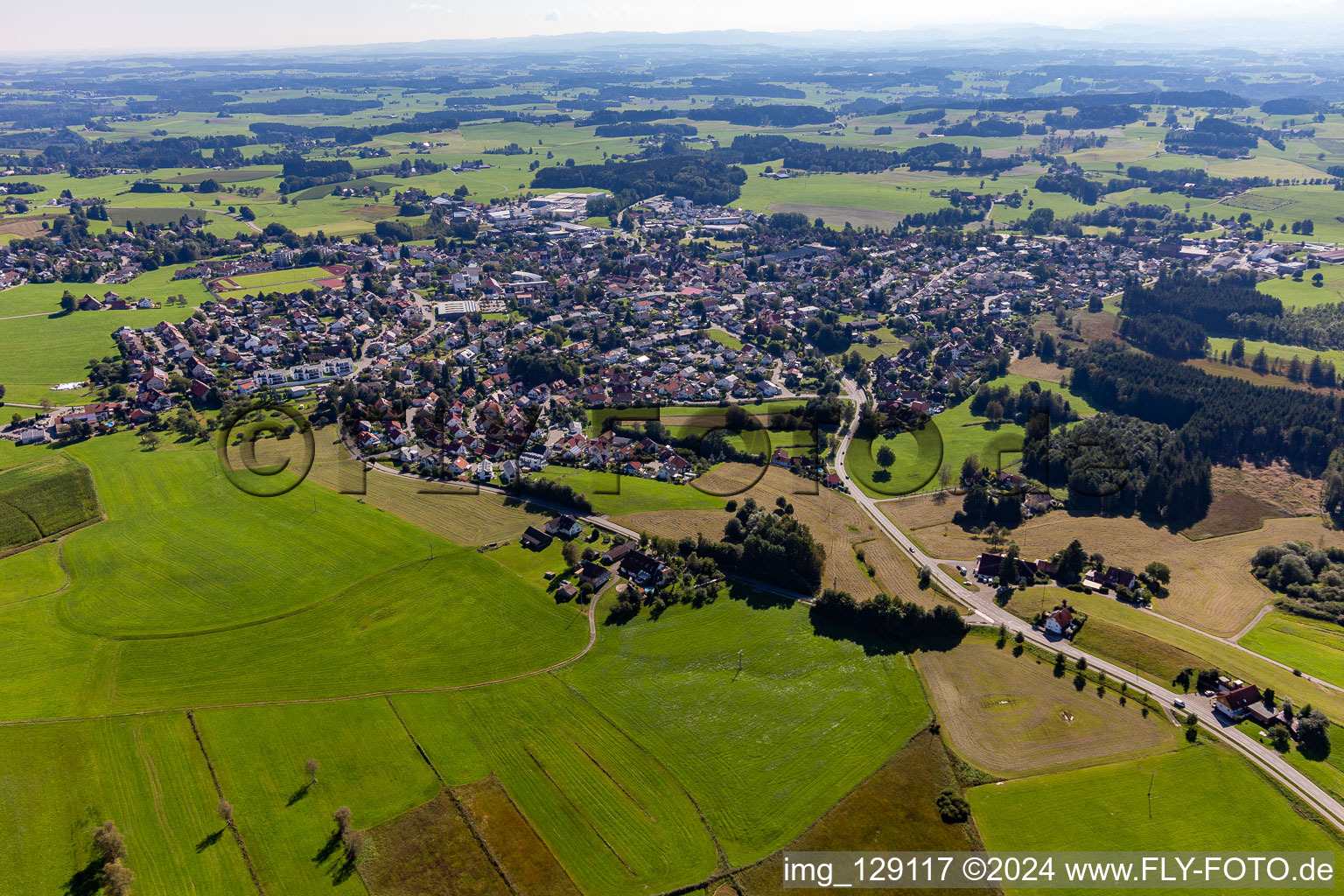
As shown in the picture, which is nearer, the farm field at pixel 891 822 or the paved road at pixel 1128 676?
the farm field at pixel 891 822

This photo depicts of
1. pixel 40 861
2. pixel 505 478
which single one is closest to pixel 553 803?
pixel 40 861

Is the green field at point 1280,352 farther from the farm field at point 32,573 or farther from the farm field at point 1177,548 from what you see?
the farm field at point 32,573

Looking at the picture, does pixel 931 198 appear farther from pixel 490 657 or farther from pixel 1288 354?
pixel 490 657

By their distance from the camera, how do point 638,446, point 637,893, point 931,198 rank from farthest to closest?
point 931,198 < point 638,446 < point 637,893

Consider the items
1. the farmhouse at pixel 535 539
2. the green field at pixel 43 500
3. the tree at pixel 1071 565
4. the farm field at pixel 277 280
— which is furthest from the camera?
the farm field at pixel 277 280

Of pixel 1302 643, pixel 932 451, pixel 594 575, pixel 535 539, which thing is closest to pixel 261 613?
pixel 535 539

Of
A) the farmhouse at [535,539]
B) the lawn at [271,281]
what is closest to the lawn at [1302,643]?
the farmhouse at [535,539]

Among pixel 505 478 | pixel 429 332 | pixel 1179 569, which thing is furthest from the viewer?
pixel 429 332
